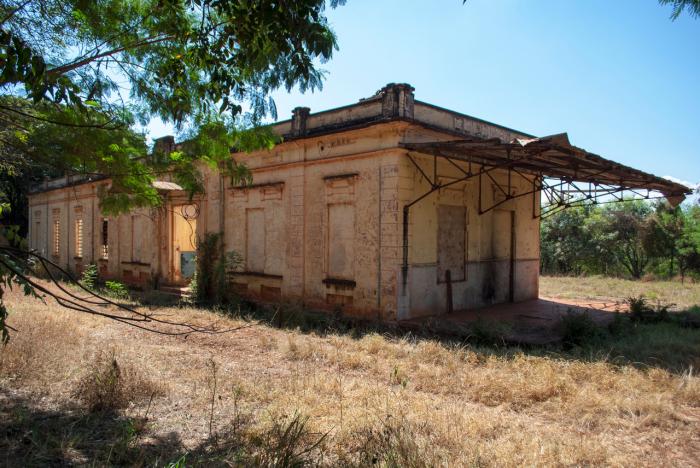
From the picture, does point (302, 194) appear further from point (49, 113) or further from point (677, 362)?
point (677, 362)

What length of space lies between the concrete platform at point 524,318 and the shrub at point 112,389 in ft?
18.4

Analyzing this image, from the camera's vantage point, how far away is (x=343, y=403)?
221 inches

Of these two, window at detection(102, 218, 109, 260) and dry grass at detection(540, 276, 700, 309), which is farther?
window at detection(102, 218, 109, 260)

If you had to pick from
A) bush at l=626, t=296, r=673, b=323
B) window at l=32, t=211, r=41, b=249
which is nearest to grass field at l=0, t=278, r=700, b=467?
bush at l=626, t=296, r=673, b=323

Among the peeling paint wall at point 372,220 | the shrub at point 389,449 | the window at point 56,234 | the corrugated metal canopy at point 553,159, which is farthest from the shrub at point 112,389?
the window at point 56,234

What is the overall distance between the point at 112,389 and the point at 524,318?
28.5ft

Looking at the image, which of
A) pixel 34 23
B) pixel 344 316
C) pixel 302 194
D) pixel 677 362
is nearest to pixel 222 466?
pixel 34 23

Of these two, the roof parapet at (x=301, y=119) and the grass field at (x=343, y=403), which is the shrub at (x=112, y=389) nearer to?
the grass field at (x=343, y=403)

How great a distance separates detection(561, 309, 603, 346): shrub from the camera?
8852mm

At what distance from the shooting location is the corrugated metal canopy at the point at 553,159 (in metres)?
8.44

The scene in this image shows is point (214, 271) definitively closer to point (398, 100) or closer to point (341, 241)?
point (341, 241)

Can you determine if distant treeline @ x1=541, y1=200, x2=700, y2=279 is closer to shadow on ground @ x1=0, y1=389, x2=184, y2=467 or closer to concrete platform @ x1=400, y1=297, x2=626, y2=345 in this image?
concrete platform @ x1=400, y1=297, x2=626, y2=345

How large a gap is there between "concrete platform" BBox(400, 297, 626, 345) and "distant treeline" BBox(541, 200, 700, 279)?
1397 cm

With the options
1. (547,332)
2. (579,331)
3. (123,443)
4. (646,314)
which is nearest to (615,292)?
(646,314)
